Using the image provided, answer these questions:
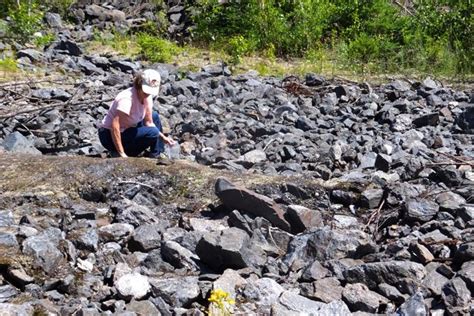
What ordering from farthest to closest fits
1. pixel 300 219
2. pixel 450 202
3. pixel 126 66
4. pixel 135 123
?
pixel 126 66, pixel 135 123, pixel 450 202, pixel 300 219

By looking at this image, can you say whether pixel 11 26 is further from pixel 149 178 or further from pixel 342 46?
pixel 149 178

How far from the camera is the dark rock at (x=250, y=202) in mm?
4613

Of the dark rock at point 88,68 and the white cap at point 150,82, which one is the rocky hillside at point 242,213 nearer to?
the white cap at point 150,82

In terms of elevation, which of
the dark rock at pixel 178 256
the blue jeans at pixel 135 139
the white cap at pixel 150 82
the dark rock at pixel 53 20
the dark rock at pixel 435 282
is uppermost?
the white cap at pixel 150 82

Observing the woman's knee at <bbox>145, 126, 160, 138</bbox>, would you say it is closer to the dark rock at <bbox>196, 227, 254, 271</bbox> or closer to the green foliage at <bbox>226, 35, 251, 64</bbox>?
the dark rock at <bbox>196, 227, 254, 271</bbox>

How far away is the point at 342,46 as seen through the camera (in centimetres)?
1352

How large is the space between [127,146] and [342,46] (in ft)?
26.5

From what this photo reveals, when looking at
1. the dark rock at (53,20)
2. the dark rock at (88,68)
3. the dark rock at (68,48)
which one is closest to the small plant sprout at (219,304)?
the dark rock at (88,68)

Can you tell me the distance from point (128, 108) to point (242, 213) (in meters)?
1.74

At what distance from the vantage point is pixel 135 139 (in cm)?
619

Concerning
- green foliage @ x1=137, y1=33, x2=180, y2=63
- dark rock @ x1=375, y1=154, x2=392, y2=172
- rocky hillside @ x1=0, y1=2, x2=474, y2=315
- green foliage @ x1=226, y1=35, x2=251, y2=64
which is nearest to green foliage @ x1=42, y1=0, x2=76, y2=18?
green foliage @ x1=137, y1=33, x2=180, y2=63

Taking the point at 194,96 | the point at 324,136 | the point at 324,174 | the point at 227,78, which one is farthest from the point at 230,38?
the point at 324,174

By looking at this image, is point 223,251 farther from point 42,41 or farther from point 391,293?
point 42,41

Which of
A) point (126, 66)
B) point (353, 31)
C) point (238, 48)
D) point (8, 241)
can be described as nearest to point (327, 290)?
point (8, 241)
